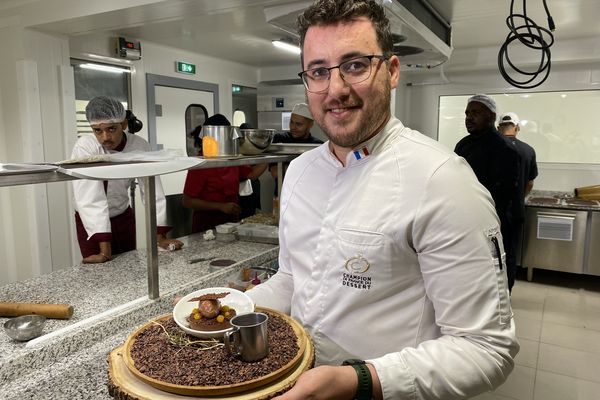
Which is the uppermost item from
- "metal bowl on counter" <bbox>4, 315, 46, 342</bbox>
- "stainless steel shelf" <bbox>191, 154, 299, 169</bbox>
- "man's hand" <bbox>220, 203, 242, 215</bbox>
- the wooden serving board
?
"stainless steel shelf" <bbox>191, 154, 299, 169</bbox>

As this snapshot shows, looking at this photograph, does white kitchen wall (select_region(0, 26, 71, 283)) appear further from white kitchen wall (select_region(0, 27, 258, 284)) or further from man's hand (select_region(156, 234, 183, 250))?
man's hand (select_region(156, 234, 183, 250))

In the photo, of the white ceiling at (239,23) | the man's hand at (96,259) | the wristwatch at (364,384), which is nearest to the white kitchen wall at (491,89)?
the white ceiling at (239,23)

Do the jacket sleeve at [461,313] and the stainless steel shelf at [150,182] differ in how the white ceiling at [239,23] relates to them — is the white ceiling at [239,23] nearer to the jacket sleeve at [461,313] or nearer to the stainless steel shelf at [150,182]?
the stainless steel shelf at [150,182]

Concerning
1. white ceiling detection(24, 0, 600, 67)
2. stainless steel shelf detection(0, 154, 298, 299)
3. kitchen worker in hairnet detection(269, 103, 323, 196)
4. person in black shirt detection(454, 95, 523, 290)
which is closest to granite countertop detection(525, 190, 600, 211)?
person in black shirt detection(454, 95, 523, 290)

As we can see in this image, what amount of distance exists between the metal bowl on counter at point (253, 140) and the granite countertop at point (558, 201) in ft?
10.9

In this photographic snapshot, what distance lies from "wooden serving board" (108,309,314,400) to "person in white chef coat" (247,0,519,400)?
64mm

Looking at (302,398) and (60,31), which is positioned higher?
(60,31)

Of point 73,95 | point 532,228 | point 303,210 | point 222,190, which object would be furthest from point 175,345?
point 532,228

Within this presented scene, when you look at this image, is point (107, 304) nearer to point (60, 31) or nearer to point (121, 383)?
point (121, 383)

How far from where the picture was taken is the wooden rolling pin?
55.5 inches

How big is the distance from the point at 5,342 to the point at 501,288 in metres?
1.35

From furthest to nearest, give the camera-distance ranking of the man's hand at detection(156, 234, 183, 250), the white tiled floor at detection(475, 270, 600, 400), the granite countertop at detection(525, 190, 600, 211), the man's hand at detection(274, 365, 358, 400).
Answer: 1. the granite countertop at detection(525, 190, 600, 211)
2. the white tiled floor at detection(475, 270, 600, 400)
3. the man's hand at detection(156, 234, 183, 250)
4. the man's hand at detection(274, 365, 358, 400)

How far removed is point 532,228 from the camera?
450 cm

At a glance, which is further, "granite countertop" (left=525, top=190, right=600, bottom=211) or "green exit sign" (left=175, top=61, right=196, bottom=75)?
"green exit sign" (left=175, top=61, right=196, bottom=75)
